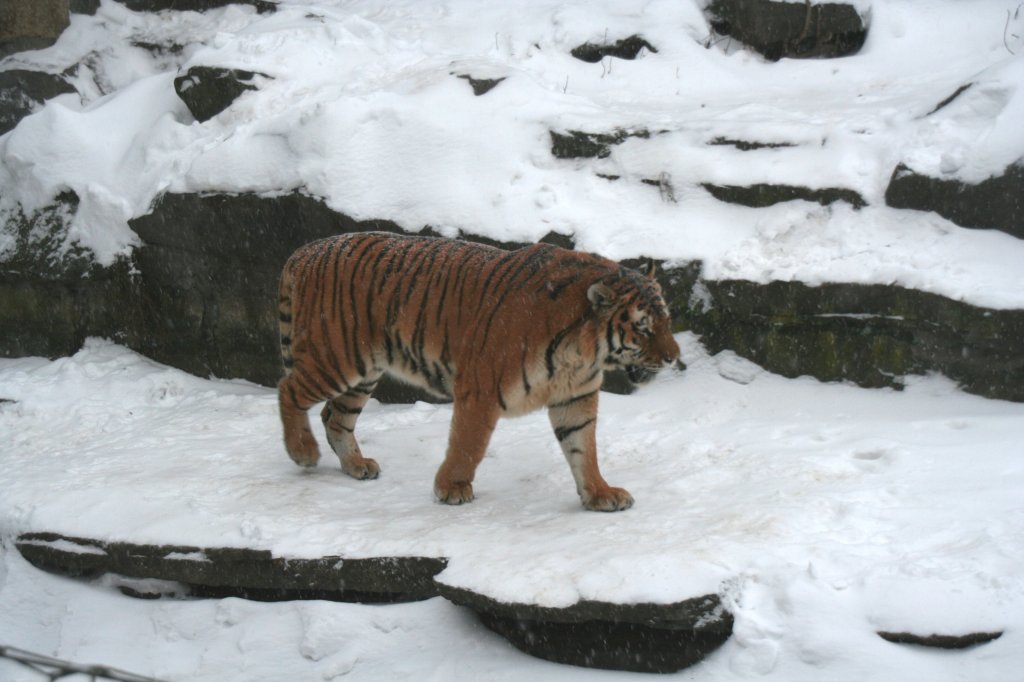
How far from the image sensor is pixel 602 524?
4473mm

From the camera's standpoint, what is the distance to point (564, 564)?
4.00 m

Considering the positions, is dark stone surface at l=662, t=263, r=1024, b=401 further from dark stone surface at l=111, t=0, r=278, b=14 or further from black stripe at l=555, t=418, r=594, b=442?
dark stone surface at l=111, t=0, r=278, b=14

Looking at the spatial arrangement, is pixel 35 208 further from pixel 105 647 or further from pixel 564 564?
pixel 564 564

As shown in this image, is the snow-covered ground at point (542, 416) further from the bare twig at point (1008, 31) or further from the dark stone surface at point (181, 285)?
the dark stone surface at point (181, 285)

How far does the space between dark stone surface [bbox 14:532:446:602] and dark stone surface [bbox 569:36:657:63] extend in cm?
579

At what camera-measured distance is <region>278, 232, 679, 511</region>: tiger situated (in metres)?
4.58

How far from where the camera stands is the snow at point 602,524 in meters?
3.62

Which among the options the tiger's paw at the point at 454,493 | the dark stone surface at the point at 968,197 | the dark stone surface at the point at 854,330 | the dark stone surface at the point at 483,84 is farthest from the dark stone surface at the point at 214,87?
the dark stone surface at the point at 968,197

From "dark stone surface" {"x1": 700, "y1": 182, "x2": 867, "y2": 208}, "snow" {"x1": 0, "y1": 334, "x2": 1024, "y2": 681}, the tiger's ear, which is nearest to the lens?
"snow" {"x1": 0, "y1": 334, "x2": 1024, "y2": 681}

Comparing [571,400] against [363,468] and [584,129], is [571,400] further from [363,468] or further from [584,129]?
[584,129]

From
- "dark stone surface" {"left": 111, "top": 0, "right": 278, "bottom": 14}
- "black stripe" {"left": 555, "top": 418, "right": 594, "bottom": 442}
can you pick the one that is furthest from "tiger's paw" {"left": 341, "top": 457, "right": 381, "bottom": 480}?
"dark stone surface" {"left": 111, "top": 0, "right": 278, "bottom": 14}

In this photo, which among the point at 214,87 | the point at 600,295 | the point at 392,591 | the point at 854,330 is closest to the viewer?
the point at 392,591

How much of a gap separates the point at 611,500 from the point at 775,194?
2.76 m

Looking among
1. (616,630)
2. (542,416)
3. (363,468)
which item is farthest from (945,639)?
(542,416)
